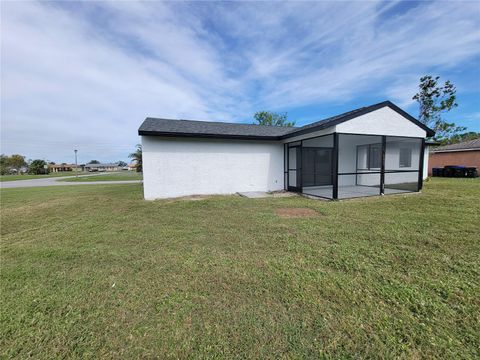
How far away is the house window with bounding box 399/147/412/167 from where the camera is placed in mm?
11510

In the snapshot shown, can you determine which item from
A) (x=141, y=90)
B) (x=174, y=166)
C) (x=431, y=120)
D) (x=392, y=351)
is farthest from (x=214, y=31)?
(x=431, y=120)

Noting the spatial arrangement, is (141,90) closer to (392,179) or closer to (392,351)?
(392,351)

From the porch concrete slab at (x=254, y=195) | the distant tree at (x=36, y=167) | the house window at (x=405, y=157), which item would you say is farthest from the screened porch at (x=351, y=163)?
the distant tree at (x=36, y=167)

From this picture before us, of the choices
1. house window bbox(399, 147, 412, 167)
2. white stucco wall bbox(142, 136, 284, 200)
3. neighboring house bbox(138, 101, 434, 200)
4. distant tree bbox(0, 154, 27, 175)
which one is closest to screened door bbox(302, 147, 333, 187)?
neighboring house bbox(138, 101, 434, 200)

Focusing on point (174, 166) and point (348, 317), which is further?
point (174, 166)

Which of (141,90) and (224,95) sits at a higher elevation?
(224,95)

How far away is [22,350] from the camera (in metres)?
1.62

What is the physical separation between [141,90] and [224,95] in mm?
5882

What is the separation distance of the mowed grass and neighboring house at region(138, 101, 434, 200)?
162 inches

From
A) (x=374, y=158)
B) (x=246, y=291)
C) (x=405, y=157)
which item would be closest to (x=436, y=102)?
(x=405, y=157)

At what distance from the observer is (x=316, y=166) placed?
1035cm

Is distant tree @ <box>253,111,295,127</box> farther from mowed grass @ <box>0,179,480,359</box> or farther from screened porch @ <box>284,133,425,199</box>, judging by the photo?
mowed grass @ <box>0,179,480,359</box>

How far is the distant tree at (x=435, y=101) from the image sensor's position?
20.6 meters

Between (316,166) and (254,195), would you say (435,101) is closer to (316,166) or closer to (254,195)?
(316,166)
